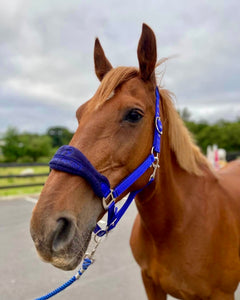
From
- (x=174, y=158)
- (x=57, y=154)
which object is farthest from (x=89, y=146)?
(x=174, y=158)

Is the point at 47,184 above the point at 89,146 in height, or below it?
below

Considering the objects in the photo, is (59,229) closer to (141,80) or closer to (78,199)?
(78,199)

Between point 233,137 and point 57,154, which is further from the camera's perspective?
point 233,137

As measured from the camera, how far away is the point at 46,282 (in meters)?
3.49

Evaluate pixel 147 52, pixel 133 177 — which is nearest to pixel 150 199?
Answer: pixel 133 177

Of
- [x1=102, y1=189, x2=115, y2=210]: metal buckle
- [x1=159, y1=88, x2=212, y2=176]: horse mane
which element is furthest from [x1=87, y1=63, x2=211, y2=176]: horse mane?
[x1=102, y1=189, x2=115, y2=210]: metal buckle

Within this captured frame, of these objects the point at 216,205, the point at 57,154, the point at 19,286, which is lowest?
the point at 19,286

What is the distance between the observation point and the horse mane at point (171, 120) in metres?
1.47

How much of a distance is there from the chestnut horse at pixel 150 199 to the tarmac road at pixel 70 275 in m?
1.35

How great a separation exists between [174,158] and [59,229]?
1.04 m

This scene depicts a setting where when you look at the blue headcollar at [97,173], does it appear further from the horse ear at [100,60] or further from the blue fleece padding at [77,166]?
the horse ear at [100,60]

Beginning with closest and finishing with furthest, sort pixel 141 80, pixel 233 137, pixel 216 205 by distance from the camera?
pixel 141 80
pixel 216 205
pixel 233 137

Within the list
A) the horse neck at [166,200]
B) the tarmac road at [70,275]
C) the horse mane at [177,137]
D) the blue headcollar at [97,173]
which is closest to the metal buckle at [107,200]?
the blue headcollar at [97,173]

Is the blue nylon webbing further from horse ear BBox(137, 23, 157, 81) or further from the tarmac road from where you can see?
the tarmac road
